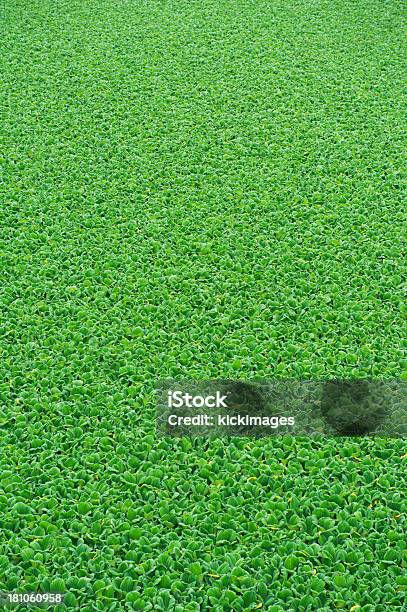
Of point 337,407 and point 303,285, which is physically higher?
point 303,285

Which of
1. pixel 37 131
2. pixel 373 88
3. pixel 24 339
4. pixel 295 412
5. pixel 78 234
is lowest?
pixel 295 412

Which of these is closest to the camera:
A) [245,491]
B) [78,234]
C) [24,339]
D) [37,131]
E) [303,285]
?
[245,491]

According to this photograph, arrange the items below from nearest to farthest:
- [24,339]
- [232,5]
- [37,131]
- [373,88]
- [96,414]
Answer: [96,414] < [24,339] < [37,131] < [373,88] < [232,5]

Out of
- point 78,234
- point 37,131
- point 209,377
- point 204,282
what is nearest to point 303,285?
point 204,282

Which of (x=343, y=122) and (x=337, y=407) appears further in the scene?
(x=343, y=122)

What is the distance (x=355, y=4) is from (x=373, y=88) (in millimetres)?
1511

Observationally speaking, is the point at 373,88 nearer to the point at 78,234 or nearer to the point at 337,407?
the point at 78,234

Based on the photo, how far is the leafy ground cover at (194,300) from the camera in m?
1.71

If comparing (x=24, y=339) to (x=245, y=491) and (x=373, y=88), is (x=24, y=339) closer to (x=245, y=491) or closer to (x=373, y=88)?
(x=245, y=491)

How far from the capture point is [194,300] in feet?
8.24

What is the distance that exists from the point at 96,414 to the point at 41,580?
54cm

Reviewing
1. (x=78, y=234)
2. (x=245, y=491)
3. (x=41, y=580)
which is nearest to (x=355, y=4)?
(x=78, y=234)

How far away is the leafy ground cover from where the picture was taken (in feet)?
5.62

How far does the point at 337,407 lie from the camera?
2143mm
